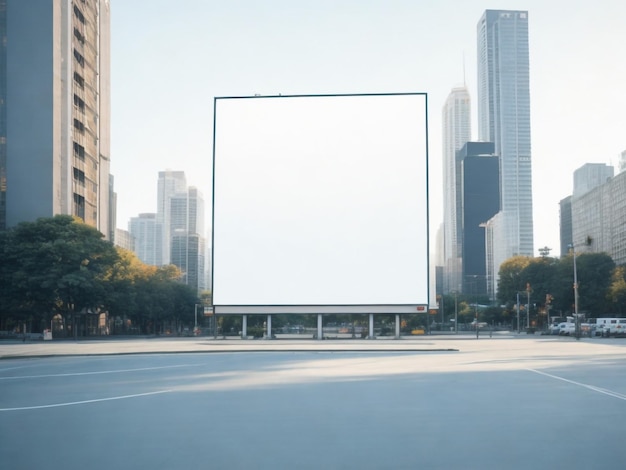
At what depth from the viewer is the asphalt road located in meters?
10.3

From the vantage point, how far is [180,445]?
1138 centimetres

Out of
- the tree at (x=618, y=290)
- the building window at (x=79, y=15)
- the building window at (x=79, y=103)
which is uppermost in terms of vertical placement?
the building window at (x=79, y=15)

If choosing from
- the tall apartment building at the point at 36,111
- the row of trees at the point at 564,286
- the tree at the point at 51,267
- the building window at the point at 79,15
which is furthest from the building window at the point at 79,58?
the row of trees at the point at 564,286

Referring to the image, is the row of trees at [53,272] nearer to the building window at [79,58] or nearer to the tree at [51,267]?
the tree at [51,267]

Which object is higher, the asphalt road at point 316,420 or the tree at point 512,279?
the tree at point 512,279

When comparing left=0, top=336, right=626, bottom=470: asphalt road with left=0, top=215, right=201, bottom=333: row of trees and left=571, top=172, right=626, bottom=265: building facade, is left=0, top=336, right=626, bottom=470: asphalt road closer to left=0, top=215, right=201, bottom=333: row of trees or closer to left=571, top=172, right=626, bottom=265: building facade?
left=0, top=215, right=201, bottom=333: row of trees

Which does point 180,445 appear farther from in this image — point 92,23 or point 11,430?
point 92,23

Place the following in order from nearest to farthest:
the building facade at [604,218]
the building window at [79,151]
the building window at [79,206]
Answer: the building window at [79,206] < the building window at [79,151] < the building facade at [604,218]

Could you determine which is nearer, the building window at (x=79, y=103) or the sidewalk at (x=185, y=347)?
the sidewalk at (x=185, y=347)

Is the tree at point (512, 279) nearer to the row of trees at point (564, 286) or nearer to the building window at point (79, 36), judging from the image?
the row of trees at point (564, 286)

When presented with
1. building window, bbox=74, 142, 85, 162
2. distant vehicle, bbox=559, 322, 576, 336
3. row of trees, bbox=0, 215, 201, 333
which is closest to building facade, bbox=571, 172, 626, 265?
distant vehicle, bbox=559, 322, 576, 336

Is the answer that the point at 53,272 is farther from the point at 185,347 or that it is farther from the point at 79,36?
the point at 79,36

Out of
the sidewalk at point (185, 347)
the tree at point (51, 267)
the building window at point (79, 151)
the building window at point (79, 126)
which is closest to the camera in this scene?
the sidewalk at point (185, 347)

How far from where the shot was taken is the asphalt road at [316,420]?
33.9ft
